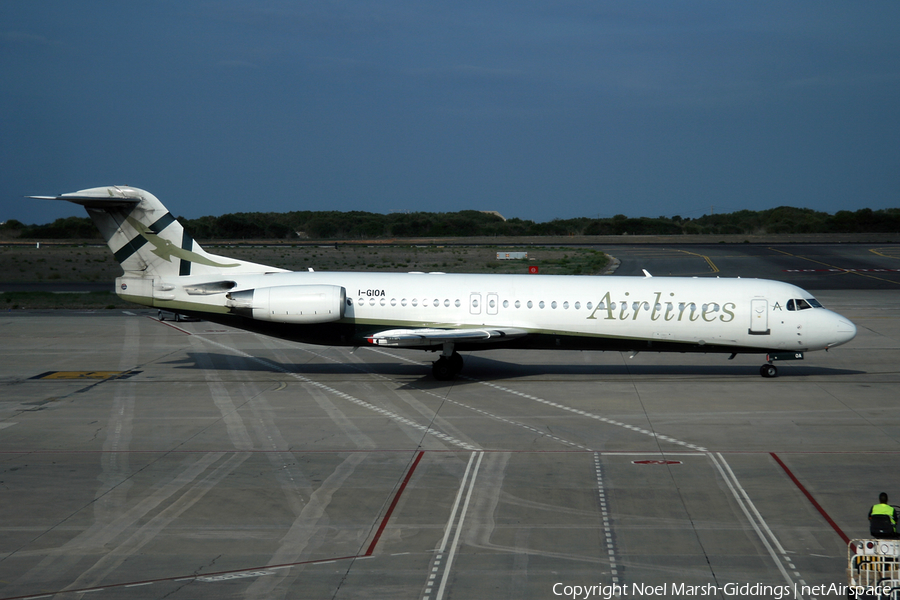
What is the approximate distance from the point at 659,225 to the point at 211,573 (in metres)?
149

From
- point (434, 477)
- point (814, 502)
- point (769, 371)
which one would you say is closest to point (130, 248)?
point (434, 477)

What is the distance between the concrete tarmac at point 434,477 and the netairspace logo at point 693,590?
0.05m

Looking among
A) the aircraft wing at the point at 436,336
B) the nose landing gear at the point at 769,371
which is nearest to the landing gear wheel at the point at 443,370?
the aircraft wing at the point at 436,336

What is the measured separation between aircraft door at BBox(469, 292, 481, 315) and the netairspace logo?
13.8 m

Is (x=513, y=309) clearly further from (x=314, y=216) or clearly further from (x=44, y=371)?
(x=314, y=216)

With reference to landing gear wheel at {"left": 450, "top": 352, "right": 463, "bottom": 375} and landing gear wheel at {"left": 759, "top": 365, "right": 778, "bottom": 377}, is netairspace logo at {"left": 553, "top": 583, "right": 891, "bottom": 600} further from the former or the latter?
landing gear wheel at {"left": 759, "top": 365, "right": 778, "bottom": 377}

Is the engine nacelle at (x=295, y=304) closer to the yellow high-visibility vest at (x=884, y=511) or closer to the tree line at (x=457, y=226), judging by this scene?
the yellow high-visibility vest at (x=884, y=511)

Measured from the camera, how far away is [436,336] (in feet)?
70.8

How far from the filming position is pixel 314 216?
587 feet

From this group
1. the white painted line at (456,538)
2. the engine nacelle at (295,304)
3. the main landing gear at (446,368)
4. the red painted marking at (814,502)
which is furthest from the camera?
the main landing gear at (446,368)

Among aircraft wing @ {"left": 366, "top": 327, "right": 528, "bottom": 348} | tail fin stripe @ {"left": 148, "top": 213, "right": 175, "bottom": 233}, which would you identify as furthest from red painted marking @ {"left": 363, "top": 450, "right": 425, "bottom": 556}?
tail fin stripe @ {"left": 148, "top": 213, "right": 175, "bottom": 233}

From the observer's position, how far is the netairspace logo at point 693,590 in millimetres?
9430

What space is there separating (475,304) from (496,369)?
3217 millimetres

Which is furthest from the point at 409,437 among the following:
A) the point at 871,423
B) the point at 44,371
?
the point at 44,371
